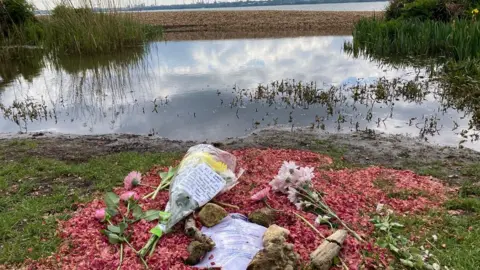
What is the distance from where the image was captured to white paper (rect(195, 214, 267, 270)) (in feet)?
9.00

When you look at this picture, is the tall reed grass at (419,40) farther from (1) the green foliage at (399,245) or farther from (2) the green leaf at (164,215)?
(2) the green leaf at (164,215)

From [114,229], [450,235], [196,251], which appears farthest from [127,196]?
[450,235]

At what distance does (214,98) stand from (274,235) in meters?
6.08

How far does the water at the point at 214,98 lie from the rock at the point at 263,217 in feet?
Result: 10.4

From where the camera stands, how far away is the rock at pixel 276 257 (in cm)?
254

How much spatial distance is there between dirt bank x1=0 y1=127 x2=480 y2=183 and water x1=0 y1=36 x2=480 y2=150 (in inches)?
20.7

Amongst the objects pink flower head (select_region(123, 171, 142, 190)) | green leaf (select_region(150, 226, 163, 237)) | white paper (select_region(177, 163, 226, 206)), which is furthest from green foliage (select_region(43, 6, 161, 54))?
green leaf (select_region(150, 226, 163, 237))

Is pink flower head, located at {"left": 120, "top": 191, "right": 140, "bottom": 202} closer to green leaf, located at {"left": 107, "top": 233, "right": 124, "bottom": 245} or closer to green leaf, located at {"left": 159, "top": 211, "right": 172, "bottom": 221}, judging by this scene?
green leaf, located at {"left": 159, "top": 211, "right": 172, "bottom": 221}

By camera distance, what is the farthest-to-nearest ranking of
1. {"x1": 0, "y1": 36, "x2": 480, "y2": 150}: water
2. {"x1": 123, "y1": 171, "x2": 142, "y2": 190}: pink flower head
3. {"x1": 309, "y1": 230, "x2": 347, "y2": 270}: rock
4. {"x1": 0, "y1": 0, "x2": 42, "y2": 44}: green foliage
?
{"x1": 0, "y1": 0, "x2": 42, "y2": 44}: green foliage
{"x1": 0, "y1": 36, "x2": 480, "y2": 150}: water
{"x1": 123, "y1": 171, "x2": 142, "y2": 190}: pink flower head
{"x1": 309, "y1": 230, "x2": 347, "y2": 270}: rock

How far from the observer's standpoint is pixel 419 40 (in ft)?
39.9

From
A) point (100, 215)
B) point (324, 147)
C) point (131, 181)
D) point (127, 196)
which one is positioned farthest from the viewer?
point (324, 147)

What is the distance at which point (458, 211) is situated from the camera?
3572 millimetres

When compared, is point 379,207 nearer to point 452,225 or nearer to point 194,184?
point 452,225

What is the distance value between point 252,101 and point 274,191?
4.72 m
